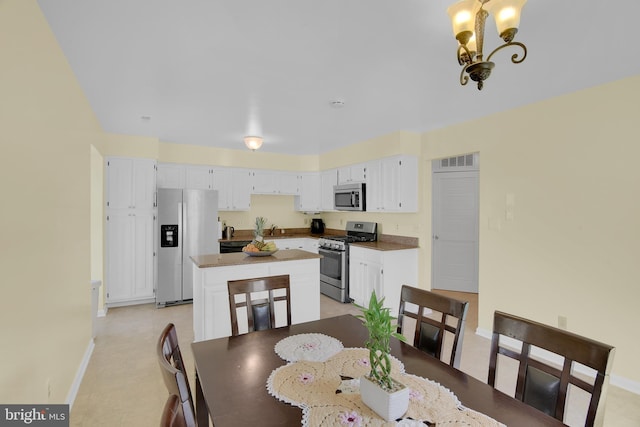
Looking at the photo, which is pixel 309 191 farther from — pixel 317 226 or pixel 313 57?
pixel 313 57

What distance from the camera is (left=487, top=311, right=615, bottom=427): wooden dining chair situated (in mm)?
1102

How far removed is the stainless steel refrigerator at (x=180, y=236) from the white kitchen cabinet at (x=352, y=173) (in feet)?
6.89

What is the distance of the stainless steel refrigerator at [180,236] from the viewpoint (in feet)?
15.4

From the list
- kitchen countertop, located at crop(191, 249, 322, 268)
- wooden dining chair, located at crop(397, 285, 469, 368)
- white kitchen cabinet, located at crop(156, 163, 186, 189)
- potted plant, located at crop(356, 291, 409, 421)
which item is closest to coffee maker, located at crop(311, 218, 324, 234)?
white kitchen cabinet, located at crop(156, 163, 186, 189)

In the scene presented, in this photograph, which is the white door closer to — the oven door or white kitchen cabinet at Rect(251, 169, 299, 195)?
the oven door

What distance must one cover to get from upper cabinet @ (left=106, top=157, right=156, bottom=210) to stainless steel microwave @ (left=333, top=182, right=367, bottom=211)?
2.87 m

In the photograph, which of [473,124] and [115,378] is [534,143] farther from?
[115,378]

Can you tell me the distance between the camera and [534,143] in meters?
3.21

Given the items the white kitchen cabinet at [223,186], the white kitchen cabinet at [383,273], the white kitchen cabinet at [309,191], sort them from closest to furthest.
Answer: the white kitchen cabinet at [383,273] < the white kitchen cabinet at [223,186] < the white kitchen cabinet at [309,191]

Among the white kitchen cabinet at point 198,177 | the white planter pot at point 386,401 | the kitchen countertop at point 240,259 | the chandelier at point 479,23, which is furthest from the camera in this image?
the white kitchen cabinet at point 198,177

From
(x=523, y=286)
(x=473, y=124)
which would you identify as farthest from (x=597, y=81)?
(x=523, y=286)

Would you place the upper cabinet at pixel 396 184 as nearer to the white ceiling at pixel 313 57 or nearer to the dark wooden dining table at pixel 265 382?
the white ceiling at pixel 313 57

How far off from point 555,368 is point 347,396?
0.80 m

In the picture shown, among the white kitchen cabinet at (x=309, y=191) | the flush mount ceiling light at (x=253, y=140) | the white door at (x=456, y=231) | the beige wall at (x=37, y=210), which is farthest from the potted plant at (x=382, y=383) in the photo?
the white kitchen cabinet at (x=309, y=191)
